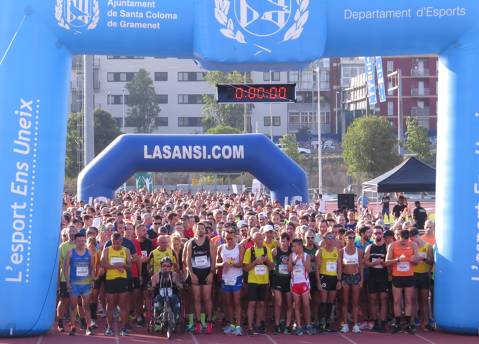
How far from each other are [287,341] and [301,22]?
4270mm

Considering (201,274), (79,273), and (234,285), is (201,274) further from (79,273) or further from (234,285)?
(79,273)

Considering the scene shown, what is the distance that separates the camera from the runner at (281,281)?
12164mm

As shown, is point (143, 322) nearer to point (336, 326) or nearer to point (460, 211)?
point (336, 326)

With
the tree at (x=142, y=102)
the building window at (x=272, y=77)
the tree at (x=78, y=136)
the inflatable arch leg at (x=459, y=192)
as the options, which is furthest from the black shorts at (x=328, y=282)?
the tree at (x=142, y=102)

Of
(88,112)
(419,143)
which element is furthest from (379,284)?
(419,143)

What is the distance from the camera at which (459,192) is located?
11578 millimetres

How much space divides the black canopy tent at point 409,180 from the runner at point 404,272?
1236 cm

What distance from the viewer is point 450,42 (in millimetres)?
11672

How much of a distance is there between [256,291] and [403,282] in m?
2.09

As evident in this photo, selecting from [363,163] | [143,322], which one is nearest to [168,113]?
[363,163]

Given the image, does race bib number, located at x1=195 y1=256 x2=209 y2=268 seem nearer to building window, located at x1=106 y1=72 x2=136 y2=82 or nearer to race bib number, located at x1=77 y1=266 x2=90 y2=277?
race bib number, located at x1=77 y1=266 x2=90 y2=277

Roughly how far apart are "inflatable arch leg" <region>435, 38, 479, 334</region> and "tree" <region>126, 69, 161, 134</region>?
2544 inches

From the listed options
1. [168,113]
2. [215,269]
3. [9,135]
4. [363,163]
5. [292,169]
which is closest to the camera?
[9,135]

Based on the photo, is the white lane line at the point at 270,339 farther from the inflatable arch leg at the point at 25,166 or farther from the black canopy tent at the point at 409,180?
the black canopy tent at the point at 409,180
